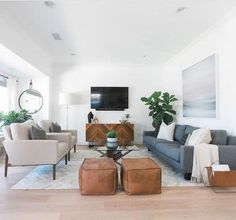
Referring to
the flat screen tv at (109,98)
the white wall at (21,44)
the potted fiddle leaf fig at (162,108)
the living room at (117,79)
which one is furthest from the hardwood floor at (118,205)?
the flat screen tv at (109,98)

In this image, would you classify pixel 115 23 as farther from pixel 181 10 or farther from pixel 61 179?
pixel 61 179

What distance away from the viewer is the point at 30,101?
266 inches

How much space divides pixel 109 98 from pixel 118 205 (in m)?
4.79

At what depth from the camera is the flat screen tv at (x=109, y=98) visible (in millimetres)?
7051

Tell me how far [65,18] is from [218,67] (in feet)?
9.26

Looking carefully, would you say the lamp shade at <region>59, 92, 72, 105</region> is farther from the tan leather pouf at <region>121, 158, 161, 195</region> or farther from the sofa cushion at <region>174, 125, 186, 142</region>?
the tan leather pouf at <region>121, 158, 161, 195</region>

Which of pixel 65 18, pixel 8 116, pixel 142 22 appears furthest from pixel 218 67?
pixel 8 116

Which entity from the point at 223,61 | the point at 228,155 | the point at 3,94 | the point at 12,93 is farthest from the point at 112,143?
the point at 12,93

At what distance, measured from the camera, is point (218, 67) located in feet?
13.4

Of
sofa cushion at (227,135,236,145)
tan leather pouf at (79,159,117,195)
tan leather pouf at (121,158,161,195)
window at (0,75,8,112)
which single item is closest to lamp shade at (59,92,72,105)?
window at (0,75,8,112)

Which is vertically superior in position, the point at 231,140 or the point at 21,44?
the point at 21,44

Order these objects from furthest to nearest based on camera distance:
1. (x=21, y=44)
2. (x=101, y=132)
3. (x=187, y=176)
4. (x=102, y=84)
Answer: (x=102, y=84)
(x=101, y=132)
(x=21, y=44)
(x=187, y=176)

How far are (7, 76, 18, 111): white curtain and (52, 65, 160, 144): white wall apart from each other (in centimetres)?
111

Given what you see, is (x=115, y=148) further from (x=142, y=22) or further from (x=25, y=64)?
(x=25, y=64)
